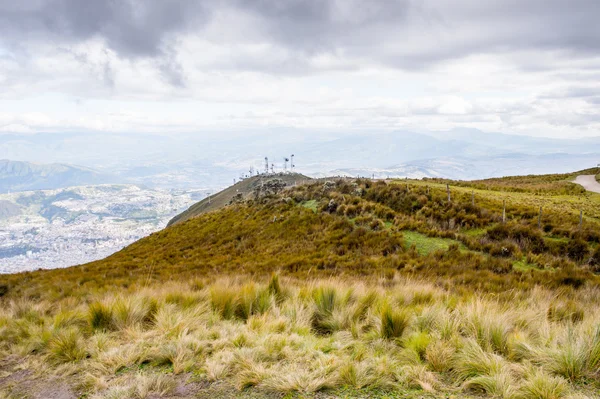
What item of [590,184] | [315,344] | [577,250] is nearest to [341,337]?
[315,344]

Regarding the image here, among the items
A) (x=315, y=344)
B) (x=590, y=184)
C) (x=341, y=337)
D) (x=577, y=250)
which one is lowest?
(x=577, y=250)

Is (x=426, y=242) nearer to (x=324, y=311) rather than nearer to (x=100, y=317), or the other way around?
(x=324, y=311)

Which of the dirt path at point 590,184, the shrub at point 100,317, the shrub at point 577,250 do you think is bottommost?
the shrub at point 577,250

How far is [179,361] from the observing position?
4.03 meters

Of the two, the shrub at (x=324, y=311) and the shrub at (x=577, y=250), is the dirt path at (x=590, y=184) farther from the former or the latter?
the shrub at (x=324, y=311)

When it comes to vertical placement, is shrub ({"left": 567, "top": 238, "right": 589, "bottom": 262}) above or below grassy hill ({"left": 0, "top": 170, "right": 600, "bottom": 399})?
below

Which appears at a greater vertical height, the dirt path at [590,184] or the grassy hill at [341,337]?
the dirt path at [590,184]

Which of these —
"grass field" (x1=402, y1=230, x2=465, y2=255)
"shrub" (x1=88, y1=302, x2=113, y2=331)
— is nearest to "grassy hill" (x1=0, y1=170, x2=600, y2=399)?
"shrub" (x1=88, y1=302, x2=113, y2=331)

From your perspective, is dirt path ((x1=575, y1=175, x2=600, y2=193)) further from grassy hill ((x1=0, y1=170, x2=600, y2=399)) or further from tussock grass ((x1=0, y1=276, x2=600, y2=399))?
tussock grass ((x1=0, y1=276, x2=600, y2=399))

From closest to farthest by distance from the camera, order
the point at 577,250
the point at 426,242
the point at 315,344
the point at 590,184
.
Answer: the point at 315,344 → the point at 577,250 → the point at 426,242 → the point at 590,184

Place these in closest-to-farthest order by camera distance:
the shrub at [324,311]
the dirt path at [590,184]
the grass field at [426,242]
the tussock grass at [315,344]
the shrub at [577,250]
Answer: the tussock grass at [315,344] → the shrub at [324,311] → the shrub at [577,250] → the grass field at [426,242] → the dirt path at [590,184]

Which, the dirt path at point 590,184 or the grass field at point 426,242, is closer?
the grass field at point 426,242

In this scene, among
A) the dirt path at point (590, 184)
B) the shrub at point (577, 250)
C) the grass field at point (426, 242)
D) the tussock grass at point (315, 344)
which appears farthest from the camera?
the dirt path at point (590, 184)

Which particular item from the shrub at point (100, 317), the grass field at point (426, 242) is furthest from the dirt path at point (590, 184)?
the shrub at point (100, 317)
